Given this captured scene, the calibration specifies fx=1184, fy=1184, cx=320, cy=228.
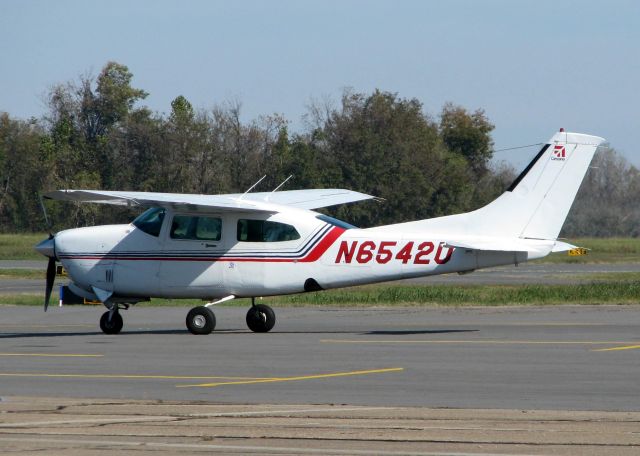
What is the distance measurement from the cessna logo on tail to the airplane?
2 centimetres

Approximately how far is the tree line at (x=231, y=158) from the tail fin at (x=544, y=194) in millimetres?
44923

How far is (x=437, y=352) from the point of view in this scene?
16875mm

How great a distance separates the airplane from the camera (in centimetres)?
1986

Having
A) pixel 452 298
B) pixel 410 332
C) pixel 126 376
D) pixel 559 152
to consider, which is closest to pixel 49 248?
pixel 410 332

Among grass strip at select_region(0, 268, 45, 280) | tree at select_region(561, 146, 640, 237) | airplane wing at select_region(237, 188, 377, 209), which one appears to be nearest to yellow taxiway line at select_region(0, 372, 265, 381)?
airplane wing at select_region(237, 188, 377, 209)

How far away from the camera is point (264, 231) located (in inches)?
824

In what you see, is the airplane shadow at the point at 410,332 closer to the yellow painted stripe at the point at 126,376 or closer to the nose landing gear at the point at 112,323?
the nose landing gear at the point at 112,323

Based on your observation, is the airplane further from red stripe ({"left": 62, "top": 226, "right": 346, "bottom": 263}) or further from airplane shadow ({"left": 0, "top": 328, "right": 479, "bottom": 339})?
airplane shadow ({"left": 0, "top": 328, "right": 479, "bottom": 339})

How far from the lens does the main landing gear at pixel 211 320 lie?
20859mm

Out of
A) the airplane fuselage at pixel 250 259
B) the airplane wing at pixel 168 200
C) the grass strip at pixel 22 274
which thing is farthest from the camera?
the grass strip at pixel 22 274

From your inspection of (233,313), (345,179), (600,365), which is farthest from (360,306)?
(345,179)

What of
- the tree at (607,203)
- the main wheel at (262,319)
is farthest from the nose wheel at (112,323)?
the tree at (607,203)

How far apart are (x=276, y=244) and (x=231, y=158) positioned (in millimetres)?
53021

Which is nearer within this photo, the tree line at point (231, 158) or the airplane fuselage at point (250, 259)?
the airplane fuselage at point (250, 259)
